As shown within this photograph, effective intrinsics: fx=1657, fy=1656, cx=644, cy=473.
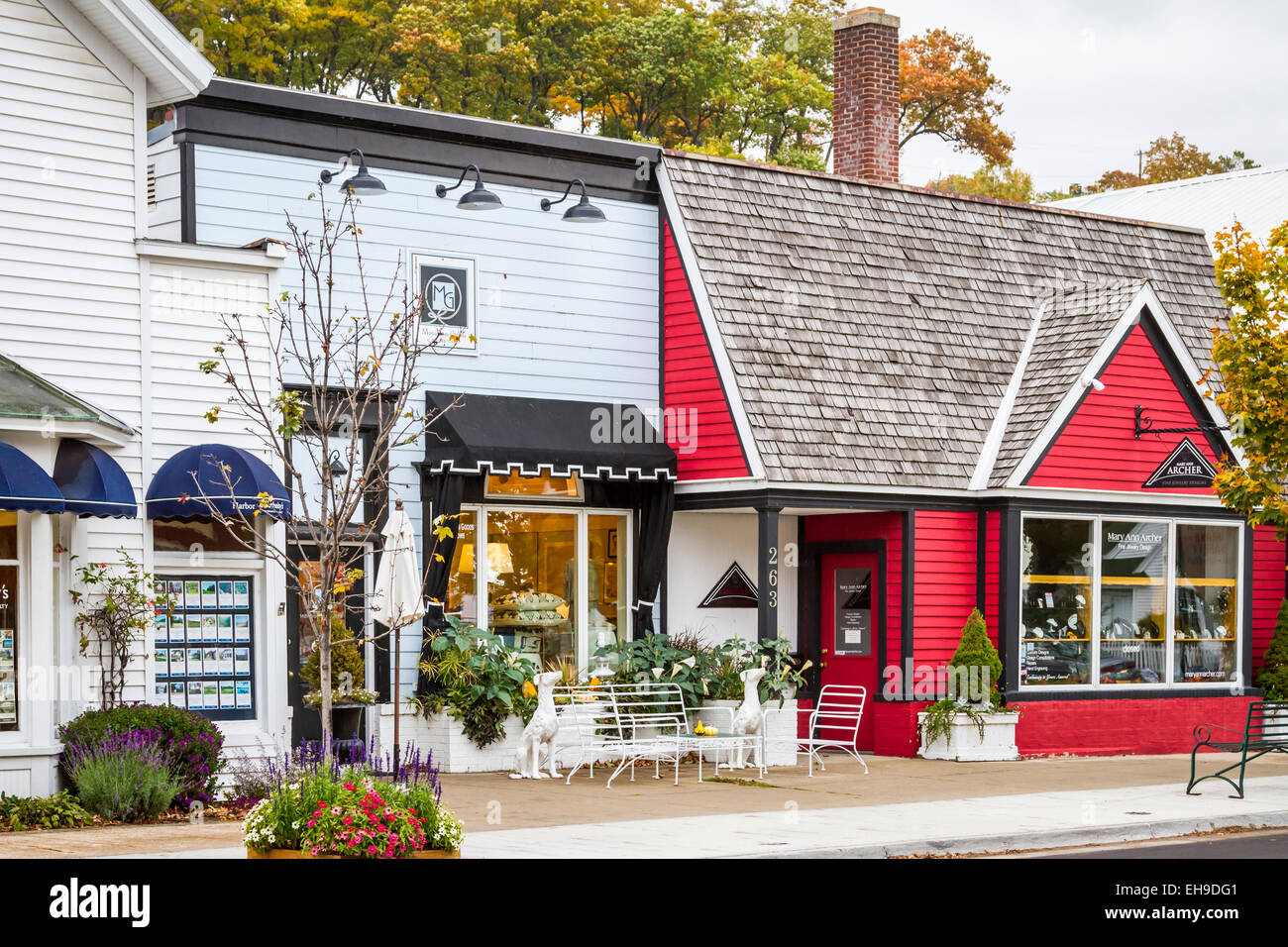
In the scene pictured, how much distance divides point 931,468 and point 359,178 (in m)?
7.74

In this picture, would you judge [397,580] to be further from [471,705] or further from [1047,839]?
[1047,839]

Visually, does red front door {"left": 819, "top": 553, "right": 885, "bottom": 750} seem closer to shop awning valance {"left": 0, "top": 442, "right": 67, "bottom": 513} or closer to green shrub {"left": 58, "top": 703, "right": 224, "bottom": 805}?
green shrub {"left": 58, "top": 703, "right": 224, "bottom": 805}

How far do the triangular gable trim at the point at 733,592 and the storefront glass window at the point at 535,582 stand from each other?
5.98 feet

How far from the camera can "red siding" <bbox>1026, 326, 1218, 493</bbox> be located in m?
20.4

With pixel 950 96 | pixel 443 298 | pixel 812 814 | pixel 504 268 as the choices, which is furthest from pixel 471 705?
pixel 950 96

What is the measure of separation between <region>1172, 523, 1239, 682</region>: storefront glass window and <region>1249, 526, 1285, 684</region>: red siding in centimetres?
84

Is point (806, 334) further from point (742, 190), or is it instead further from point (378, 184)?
point (378, 184)

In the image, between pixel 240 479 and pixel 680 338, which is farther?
pixel 680 338

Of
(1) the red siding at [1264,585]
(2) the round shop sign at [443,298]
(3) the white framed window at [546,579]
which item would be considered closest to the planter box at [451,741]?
(3) the white framed window at [546,579]

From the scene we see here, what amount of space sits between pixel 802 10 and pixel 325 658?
121ft

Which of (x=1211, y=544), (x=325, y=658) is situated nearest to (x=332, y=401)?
(x=325, y=658)

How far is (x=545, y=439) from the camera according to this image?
18766 millimetres

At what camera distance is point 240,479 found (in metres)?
14.7

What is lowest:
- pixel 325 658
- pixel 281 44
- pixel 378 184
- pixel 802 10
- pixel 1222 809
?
pixel 1222 809
